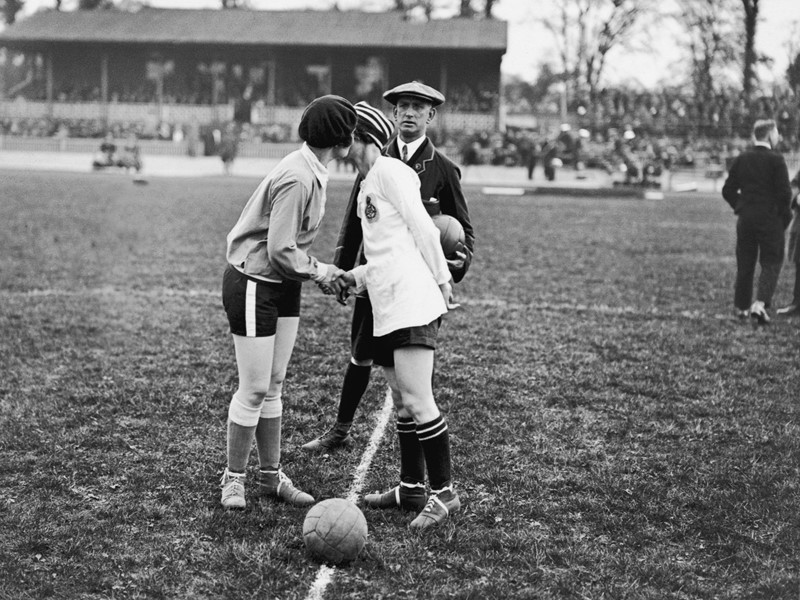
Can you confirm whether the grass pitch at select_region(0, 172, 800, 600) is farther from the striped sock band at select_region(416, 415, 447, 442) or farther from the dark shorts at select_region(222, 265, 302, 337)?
the dark shorts at select_region(222, 265, 302, 337)

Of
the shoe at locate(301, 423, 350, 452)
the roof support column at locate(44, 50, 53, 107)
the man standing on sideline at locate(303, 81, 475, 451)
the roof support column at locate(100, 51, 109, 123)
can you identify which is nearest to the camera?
the man standing on sideline at locate(303, 81, 475, 451)

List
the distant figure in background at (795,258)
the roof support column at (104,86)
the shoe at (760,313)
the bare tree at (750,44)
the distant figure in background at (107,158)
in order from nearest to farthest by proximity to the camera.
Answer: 1. the shoe at (760,313)
2. the distant figure in background at (795,258)
3. the distant figure in background at (107,158)
4. the bare tree at (750,44)
5. the roof support column at (104,86)

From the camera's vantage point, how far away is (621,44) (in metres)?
52.7

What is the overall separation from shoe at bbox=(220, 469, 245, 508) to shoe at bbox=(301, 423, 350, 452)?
85cm

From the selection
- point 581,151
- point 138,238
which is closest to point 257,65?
point 581,151

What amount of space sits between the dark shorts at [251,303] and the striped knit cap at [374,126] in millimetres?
774

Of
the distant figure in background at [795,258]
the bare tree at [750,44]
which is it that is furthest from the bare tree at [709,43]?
the distant figure in background at [795,258]

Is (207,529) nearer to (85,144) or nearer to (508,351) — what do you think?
(508,351)

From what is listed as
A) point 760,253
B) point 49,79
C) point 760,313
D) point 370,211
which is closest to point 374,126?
point 370,211

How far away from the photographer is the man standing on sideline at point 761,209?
9.37m

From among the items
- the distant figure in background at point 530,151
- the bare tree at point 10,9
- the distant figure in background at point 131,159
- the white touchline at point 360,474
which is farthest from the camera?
the bare tree at point 10,9

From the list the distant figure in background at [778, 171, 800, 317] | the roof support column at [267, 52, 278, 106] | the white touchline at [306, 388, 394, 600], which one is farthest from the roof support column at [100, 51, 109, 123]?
the white touchline at [306, 388, 394, 600]

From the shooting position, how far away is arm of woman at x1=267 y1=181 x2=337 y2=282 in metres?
4.05

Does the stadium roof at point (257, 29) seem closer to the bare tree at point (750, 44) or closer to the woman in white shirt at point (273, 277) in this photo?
the bare tree at point (750, 44)
